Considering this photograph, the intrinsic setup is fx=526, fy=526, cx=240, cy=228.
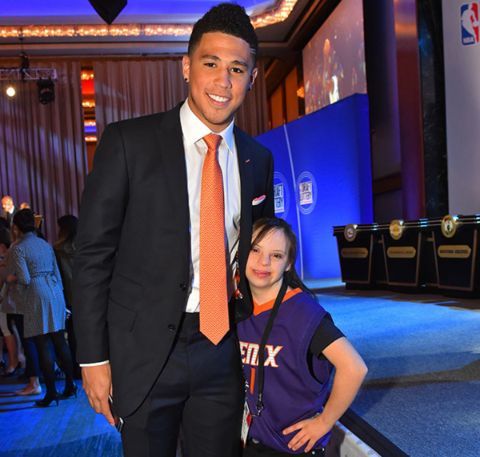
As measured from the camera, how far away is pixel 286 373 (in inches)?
53.2

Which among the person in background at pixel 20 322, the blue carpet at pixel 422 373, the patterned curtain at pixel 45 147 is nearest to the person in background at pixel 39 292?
the person in background at pixel 20 322

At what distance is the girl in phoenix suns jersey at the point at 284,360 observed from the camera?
4.29 ft

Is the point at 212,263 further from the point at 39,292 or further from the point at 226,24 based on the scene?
the point at 39,292

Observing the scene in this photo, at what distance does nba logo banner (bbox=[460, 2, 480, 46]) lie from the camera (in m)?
5.89

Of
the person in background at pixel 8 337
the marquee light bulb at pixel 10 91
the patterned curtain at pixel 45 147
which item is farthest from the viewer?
the patterned curtain at pixel 45 147

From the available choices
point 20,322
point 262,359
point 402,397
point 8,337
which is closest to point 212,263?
point 262,359

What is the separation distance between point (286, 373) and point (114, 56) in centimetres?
1133

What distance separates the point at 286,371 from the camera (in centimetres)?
135

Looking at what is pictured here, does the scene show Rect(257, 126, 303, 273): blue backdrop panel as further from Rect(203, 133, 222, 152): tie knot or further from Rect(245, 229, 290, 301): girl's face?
Rect(203, 133, 222, 152): tie knot

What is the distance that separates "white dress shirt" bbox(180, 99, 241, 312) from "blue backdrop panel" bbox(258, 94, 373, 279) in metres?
6.43

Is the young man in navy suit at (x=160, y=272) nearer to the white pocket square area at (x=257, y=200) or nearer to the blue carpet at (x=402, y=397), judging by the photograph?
the white pocket square area at (x=257, y=200)

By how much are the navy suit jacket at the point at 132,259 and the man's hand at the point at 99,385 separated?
0.02 m

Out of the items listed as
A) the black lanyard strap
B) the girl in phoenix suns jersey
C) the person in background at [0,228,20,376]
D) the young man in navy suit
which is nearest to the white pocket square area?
the girl in phoenix suns jersey

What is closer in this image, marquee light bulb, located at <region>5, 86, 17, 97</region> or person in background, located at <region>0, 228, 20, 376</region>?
person in background, located at <region>0, 228, 20, 376</region>
